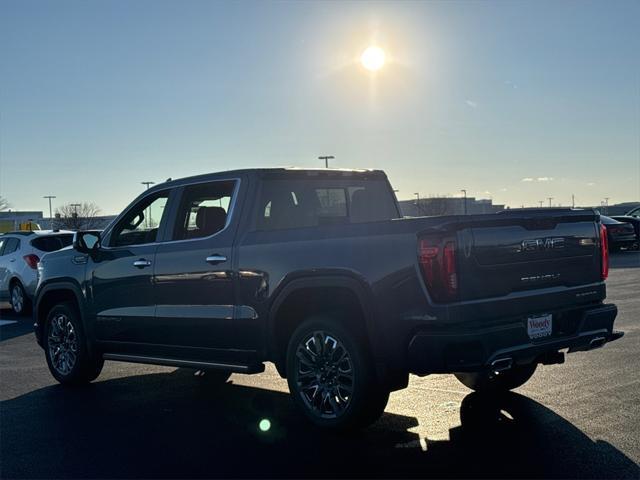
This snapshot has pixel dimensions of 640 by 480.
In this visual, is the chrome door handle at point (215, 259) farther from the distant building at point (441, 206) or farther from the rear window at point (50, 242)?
the distant building at point (441, 206)

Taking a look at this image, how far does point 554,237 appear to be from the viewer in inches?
213

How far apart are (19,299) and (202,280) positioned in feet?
32.7

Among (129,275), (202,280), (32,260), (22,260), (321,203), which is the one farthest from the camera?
(22,260)

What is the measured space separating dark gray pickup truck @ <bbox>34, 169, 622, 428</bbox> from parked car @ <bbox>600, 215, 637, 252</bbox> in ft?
67.3

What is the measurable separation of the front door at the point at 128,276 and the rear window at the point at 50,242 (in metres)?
7.80

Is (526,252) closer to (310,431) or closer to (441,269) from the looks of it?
(441,269)

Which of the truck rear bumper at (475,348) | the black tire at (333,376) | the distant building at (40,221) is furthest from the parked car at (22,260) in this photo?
the distant building at (40,221)

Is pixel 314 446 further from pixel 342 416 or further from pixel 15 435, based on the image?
pixel 15 435

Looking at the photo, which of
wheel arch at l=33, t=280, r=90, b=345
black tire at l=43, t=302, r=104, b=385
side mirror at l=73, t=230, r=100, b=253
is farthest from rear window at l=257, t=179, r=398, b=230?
black tire at l=43, t=302, r=104, b=385

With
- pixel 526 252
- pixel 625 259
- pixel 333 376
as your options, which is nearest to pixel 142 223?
pixel 333 376

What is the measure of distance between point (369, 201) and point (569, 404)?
250cm

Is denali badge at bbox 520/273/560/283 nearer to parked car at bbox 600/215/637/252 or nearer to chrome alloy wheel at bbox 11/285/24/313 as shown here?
chrome alloy wheel at bbox 11/285/24/313

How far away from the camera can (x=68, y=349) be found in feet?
25.9

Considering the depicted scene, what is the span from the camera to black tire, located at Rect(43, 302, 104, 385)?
7695mm
